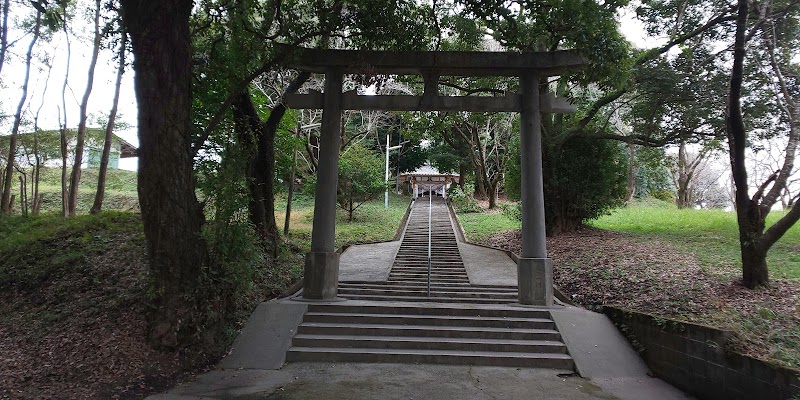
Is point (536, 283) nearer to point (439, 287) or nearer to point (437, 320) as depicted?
point (437, 320)

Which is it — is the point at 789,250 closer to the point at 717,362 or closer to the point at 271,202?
the point at 717,362

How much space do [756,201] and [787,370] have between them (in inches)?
138

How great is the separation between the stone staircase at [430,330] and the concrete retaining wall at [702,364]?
→ 1.15 metres

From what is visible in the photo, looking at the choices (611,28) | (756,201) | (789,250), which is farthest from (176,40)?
(789,250)

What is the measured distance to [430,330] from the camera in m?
7.23

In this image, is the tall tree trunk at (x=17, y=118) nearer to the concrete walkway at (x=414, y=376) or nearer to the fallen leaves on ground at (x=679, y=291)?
the concrete walkway at (x=414, y=376)

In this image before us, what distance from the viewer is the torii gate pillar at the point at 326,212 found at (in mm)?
8336

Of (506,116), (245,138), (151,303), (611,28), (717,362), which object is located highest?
(506,116)

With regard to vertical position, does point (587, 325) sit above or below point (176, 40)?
below

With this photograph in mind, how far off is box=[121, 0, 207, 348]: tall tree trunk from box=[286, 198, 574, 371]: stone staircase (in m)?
1.75

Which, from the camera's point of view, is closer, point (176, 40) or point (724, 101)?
point (176, 40)

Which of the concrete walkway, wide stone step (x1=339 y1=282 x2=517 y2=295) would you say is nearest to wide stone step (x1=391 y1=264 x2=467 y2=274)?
wide stone step (x1=339 y1=282 x2=517 y2=295)

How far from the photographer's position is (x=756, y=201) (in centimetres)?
694

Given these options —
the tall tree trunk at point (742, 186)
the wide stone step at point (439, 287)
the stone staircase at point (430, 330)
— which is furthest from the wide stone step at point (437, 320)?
the tall tree trunk at point (742, 186)
